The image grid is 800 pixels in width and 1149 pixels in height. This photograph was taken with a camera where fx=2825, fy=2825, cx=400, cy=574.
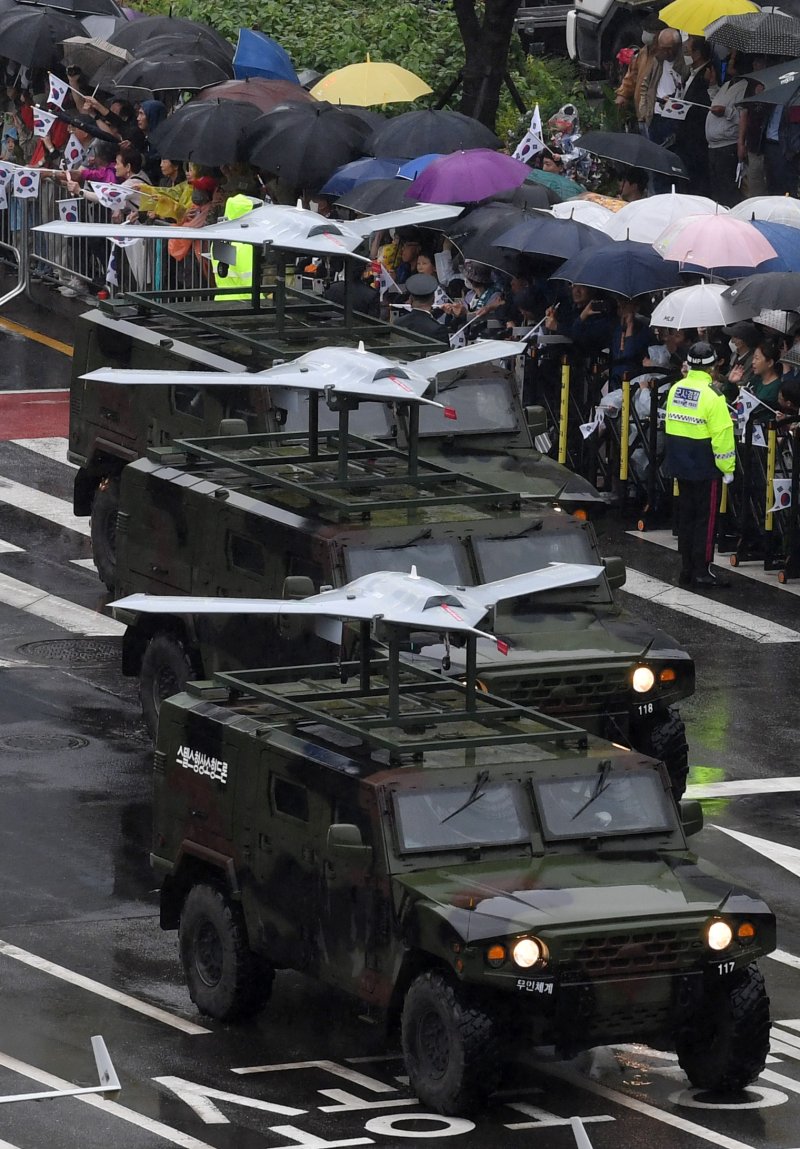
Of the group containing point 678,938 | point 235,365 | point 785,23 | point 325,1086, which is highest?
point 785,23

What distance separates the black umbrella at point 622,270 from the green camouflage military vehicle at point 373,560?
18.1 feet

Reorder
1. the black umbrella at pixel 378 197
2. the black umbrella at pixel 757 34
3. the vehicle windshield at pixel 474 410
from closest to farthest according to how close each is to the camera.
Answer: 1. the vehicle windshield at pixel 474 410
2. the black umbrella at pixel 378 197
3. the black umbrella at pixel 757 34

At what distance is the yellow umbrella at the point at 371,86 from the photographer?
3203 cm

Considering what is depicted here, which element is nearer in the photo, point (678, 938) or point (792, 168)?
point (678, 938)

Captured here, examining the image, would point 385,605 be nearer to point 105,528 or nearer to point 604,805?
point 604,805

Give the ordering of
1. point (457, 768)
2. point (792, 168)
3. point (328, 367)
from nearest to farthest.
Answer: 1. point (457, 768)
2. point (328, 367)
3. point (792, 168)

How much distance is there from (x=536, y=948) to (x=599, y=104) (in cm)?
2601

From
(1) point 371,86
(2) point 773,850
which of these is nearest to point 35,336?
(1) point 371,86

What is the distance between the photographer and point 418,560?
18.1 meters

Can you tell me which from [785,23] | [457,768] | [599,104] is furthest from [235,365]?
[599,104]

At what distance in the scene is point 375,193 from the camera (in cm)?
2727

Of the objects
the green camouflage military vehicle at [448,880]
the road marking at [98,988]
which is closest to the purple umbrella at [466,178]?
the green camouflage military vehicle at [448,880]

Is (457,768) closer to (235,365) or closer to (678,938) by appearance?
(678,938)

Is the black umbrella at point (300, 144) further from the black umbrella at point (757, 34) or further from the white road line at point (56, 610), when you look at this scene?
the white road line at point (56, 610)
